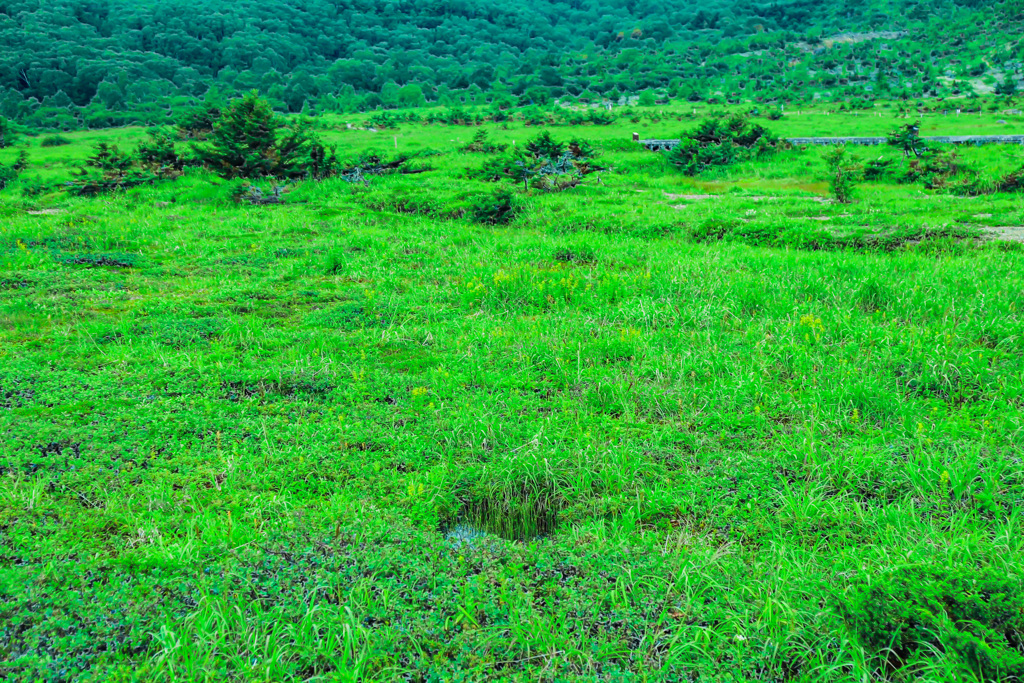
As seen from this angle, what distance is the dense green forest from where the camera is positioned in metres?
69.6

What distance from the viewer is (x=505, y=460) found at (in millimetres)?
5066

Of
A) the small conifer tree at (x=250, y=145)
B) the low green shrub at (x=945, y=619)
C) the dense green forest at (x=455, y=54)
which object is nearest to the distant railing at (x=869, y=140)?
the small conifer tree at (x=250, y=145)

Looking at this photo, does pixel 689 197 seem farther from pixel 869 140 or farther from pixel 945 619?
pixel 869 140

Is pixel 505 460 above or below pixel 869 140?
below

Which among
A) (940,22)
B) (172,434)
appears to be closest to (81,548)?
(172,434)

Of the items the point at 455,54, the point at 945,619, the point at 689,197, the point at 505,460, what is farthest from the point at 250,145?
the point at 455,54

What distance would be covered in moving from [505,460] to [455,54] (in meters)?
129

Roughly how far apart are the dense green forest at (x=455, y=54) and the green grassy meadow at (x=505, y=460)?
5225cm

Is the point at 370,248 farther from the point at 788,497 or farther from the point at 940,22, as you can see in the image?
the point at 940,22

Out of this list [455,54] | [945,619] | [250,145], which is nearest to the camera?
[945,619]

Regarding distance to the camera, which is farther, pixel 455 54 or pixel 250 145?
pixel 455 54

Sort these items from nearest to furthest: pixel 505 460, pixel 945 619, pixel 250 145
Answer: pixel 945 619 → pixel 505 460 → pixel 250 145

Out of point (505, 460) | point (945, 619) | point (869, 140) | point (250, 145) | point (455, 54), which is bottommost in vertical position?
A: point (505, 460)

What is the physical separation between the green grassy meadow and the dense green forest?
52.2 m
